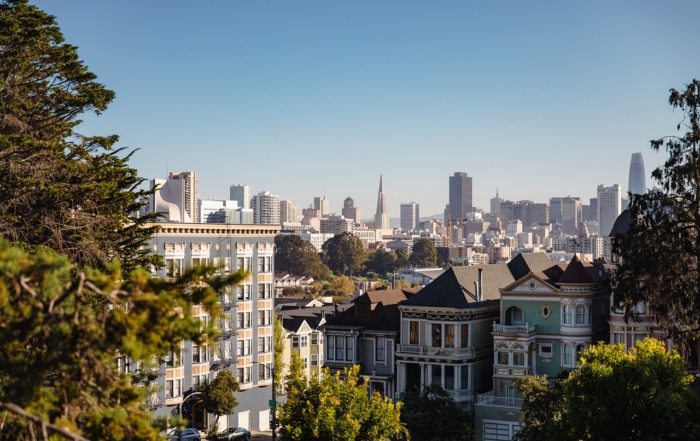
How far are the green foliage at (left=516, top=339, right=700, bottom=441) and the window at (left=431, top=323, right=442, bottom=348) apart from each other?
2419 centimetres

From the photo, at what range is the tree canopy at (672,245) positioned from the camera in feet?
98.6

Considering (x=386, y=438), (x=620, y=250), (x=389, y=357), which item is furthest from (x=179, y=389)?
(x=620, y=250)

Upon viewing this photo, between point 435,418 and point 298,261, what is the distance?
138 m

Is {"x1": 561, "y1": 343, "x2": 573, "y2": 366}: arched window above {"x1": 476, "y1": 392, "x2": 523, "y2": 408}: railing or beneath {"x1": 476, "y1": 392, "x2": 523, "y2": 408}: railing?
above

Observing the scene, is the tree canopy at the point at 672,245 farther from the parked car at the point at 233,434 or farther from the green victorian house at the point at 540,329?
the parked car at the point at 233,434

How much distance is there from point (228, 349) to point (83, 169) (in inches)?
1313

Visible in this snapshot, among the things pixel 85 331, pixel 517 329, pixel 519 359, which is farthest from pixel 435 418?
pixel 85 331

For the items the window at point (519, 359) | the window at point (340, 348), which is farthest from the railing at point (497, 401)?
the window at point (340, 348)

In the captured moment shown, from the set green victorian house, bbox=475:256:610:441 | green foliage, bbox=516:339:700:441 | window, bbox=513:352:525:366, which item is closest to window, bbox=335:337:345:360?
green victorian house, bbox=475:256:610:441

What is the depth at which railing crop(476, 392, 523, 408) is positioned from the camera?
5075 cm

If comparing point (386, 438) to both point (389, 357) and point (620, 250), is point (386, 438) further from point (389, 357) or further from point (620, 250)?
point (389, 357)

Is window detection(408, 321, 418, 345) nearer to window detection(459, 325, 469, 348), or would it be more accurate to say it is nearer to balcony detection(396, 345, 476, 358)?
balcony detection(396, 345, 476, 358)

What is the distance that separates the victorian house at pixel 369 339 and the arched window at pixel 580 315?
1042 cm

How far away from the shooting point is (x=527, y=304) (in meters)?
53.2
